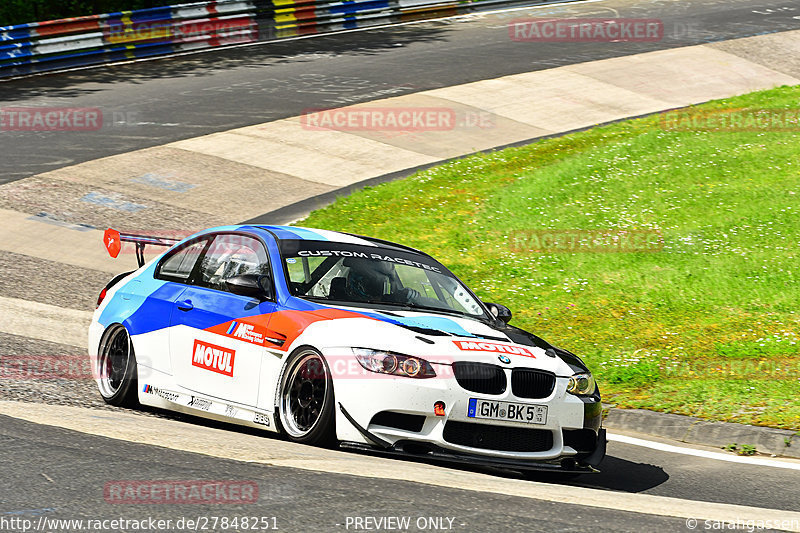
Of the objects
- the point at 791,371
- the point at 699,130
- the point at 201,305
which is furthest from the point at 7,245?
the point at 699,130

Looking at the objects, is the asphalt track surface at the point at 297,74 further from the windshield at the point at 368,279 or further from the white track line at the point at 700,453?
the white track line at the point at 700,453

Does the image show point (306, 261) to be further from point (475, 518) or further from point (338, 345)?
point (475, 518)

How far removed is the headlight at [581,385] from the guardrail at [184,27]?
61.4 ft

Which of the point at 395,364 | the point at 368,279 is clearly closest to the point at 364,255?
the point at 368,279

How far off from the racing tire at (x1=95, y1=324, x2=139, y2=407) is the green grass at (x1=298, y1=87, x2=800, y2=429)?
13.6 feet

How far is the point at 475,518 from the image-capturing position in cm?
511

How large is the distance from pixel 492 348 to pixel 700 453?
89.6 inches

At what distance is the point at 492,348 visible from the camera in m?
7.00

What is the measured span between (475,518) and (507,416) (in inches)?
67.8

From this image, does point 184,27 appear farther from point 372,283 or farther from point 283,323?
point 283,323

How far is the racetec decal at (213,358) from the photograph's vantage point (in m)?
7.48

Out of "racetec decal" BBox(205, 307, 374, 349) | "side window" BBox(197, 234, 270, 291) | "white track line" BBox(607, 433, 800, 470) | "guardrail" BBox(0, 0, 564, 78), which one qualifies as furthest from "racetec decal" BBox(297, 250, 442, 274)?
"guardrail" BBox(0, 0, 564, 78)

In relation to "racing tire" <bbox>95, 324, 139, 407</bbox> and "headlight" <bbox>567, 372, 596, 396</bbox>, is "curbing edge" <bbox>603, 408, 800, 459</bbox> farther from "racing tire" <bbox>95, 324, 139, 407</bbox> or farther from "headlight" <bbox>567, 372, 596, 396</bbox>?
"racing tire" <bbox>95, 324, 139, 407</bbox>

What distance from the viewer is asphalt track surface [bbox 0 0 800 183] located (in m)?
19.2
